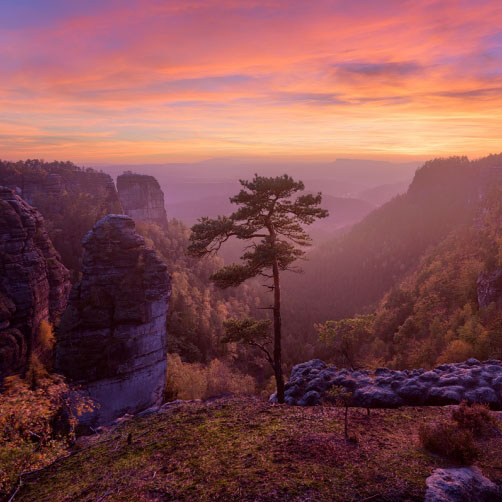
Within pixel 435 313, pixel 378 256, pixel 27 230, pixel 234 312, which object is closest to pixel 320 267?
pixel 378 256

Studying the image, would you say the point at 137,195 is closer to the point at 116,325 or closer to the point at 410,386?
the point at 116,325

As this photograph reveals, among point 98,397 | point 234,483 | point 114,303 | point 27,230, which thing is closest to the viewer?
point 234,483

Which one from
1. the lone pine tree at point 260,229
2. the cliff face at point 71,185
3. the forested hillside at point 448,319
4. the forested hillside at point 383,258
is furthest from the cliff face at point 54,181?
the forested hillside at point 448,319

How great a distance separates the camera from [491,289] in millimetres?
40812

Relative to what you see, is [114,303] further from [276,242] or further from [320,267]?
[320,267]

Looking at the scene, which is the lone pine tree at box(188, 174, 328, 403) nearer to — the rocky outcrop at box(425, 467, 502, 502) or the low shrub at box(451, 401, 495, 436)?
the low shrub at box(451, 401, 495, 436)

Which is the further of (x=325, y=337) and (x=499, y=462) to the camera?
(x=325, y=337)

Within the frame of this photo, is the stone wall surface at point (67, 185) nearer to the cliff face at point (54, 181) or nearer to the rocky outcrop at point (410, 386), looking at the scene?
the cliff face at point (54, 181)

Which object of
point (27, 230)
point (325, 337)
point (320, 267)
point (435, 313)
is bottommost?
point (320, 267)

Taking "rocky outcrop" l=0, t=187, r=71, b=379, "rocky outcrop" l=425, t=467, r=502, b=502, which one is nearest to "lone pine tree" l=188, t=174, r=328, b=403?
"rocky outcrop" l=425, t=467, r=502, b=502

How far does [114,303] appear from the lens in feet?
104

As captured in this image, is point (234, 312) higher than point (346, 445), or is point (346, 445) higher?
point (346, 445)

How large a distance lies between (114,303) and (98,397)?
336 inches

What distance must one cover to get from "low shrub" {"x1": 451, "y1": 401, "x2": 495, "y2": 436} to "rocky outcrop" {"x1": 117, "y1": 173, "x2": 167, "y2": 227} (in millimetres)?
133841
